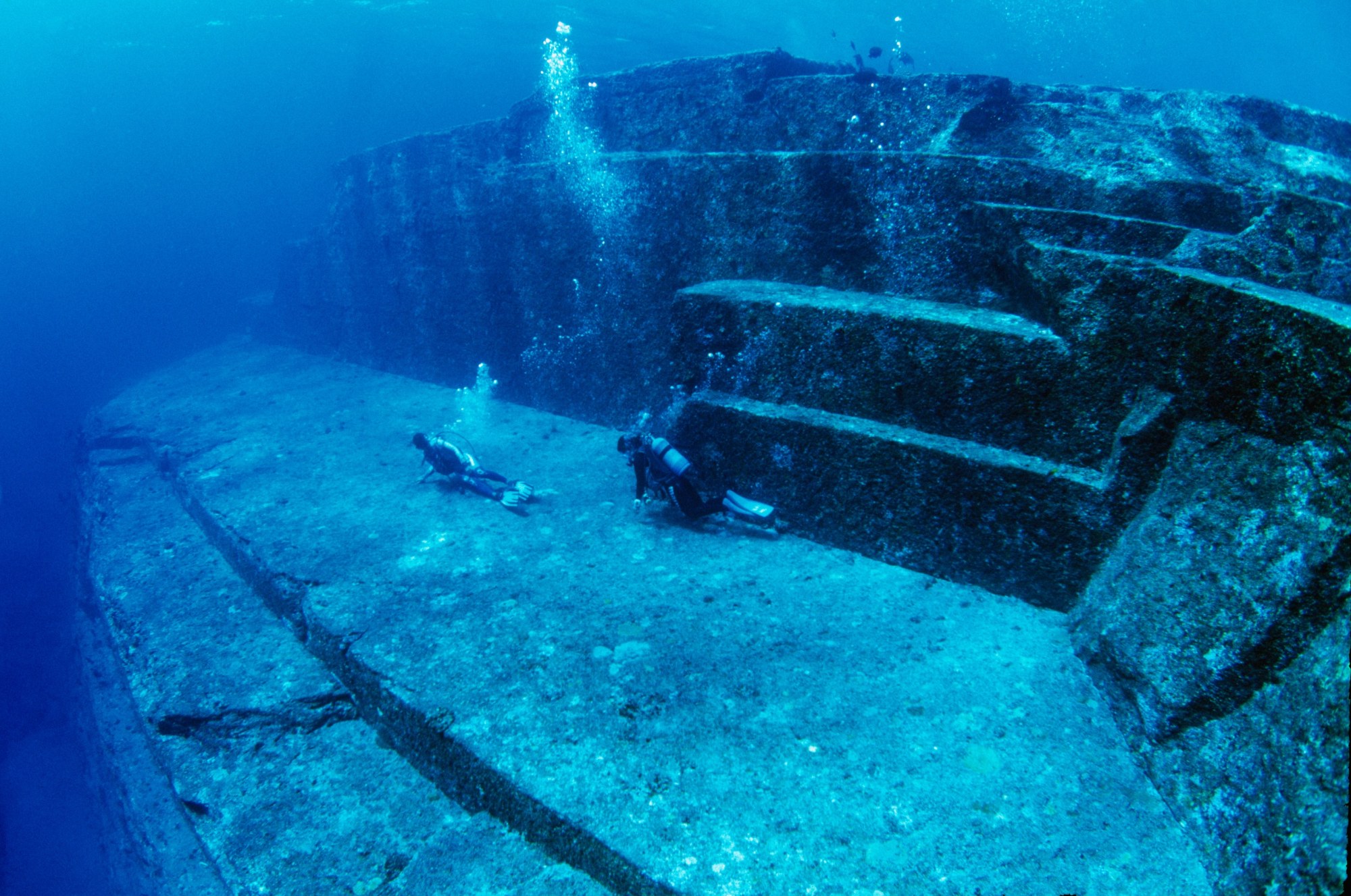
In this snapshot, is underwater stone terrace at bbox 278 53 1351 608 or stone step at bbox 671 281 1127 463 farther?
stone step at bbox 671 281 1127 463

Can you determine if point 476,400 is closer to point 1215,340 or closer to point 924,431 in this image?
point 924,431

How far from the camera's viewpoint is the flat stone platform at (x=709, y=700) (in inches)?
75.0

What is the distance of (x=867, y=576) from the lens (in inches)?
130

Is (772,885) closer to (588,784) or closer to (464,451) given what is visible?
(588,784)

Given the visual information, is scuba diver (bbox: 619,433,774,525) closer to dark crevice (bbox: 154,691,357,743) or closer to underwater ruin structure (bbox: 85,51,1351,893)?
underwater ruin structure (bbox: 85,51,1351,893)

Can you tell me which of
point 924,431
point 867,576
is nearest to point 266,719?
point 867,576

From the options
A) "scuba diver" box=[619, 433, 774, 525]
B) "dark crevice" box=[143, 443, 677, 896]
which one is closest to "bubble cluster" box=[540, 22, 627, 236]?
"scuba diver" box=[619, 433, 774, 525]

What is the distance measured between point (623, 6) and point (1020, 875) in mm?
29188

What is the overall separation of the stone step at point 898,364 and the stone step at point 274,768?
2.74 meters

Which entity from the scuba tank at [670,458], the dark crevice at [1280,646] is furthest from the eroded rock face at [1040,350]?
the scuba tank at [670,458]

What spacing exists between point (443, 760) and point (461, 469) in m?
2.86

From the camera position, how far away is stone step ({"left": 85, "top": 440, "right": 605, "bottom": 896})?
230cm

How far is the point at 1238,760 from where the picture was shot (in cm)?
181

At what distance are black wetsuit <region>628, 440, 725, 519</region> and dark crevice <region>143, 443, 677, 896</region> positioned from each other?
1893mm
